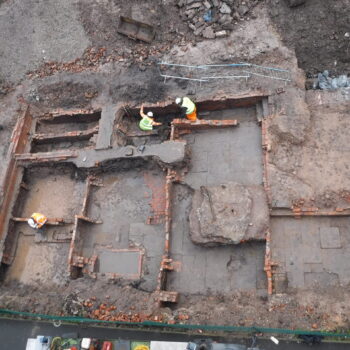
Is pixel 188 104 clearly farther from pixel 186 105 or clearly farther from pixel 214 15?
pixel 214 15

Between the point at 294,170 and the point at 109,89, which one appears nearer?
the point at 294,170

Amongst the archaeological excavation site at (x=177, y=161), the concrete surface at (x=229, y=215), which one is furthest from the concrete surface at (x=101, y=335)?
the concrete surface at (x=229, y=215)

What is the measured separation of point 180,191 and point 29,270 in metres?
4.69

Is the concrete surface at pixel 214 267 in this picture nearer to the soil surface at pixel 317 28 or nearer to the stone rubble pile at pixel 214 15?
the stone rubble pile at pixel 214 15

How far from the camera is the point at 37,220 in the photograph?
10.1 meters

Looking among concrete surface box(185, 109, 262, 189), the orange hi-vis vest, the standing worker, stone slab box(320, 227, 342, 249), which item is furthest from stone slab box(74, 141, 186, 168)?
stone slab box(320, 227, 342, 249)

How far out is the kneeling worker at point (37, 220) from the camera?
1012cm

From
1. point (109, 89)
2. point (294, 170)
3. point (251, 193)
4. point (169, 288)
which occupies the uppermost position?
point (109, 89)

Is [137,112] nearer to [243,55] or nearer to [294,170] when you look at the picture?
[243,55]

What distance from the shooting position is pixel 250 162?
9.61 m

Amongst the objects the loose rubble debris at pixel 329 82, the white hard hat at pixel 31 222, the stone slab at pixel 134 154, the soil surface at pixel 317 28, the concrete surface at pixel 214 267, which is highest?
the soil surface at pixel 317 28

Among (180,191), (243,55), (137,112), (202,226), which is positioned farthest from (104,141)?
(243,55)

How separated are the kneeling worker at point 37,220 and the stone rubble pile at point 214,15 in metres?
7.00

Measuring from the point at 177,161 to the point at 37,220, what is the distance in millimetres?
4107
